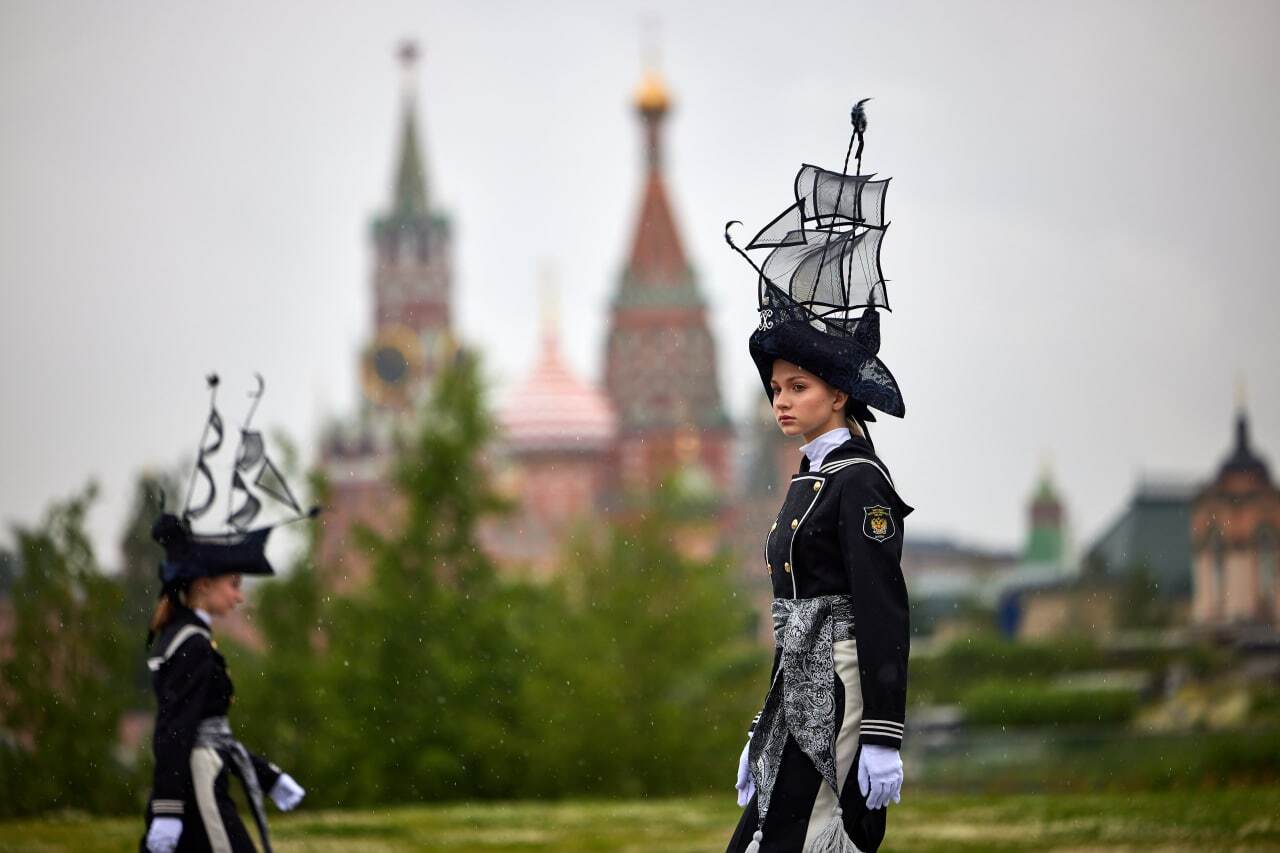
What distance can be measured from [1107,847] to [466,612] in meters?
22.7

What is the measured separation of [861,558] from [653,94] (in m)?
107

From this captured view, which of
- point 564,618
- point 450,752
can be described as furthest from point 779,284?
point 564,618

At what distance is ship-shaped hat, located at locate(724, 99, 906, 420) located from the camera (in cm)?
560

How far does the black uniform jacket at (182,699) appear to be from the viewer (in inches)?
262

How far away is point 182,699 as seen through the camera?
6.75 metres

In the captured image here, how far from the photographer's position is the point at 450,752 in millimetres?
31859

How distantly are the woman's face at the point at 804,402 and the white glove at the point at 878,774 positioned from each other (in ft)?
2.77

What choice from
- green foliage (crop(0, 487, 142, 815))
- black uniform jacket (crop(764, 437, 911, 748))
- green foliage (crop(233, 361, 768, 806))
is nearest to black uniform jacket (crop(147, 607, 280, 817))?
black uniform jacket (crop(764, 437, 911, 748))

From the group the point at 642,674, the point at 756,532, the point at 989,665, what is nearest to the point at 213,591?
the point at 642,674

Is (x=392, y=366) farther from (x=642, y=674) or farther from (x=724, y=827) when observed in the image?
(x=724, y=827)

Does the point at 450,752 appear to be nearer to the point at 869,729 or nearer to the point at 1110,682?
the point at 1110,682

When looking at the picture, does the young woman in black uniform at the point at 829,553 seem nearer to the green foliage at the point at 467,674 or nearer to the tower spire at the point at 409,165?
the green foliage at the point at 467,674

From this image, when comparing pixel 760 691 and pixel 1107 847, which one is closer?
pixel 1107 847

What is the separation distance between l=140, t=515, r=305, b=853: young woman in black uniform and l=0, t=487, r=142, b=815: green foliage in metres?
15.1
